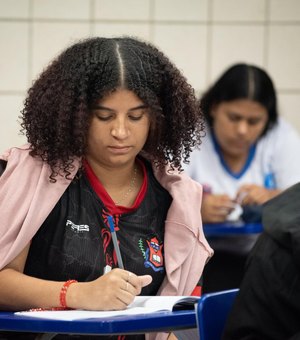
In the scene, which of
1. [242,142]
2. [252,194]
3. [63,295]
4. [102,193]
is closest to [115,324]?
[63,295]

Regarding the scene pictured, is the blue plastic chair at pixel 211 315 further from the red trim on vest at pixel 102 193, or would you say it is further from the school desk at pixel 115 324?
the red trim on vest at pixel 102 193

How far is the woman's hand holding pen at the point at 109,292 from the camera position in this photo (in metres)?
Answer: 2.05

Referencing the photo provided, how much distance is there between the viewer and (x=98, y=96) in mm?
2314

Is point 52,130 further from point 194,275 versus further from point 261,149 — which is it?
point 261,149

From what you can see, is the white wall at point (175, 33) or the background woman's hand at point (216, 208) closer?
the background woman's hand at point (216, 208)

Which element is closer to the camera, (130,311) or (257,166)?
(130,311)

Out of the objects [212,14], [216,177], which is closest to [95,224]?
[216,177]

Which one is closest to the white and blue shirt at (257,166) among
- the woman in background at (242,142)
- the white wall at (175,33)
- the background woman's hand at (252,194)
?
the woman in background at (242,142)

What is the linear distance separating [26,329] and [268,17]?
337 cm

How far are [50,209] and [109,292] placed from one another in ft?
1.07

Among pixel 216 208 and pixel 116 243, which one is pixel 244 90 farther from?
pixel 116 243

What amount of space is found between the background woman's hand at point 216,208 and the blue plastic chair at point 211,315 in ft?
6.74

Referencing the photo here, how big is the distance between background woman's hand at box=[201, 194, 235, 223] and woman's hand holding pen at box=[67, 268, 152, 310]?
1.75m

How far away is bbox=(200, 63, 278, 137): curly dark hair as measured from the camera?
416cm
